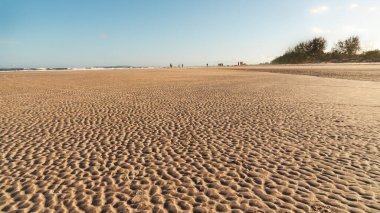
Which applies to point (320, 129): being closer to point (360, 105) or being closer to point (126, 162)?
point (360, 105)

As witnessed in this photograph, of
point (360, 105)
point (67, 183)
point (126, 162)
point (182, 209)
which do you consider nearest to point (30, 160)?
point (67, 183)

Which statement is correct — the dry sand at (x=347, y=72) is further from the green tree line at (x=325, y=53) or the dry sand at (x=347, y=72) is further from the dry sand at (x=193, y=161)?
the green tree line at (x=325, y=53)

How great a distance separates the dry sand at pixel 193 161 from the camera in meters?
5.08

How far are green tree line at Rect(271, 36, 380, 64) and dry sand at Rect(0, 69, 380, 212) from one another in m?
92.4

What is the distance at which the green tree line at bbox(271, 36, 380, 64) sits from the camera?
87000 millimetres

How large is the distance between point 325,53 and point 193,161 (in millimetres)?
115582

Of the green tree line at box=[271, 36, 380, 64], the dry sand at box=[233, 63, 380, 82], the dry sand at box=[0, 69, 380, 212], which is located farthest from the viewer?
the green tree line at box=[271, 36, 380, 64]

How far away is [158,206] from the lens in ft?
16.1

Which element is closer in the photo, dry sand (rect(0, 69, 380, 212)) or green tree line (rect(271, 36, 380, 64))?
dry sand (rect(0, 69, 380, 212))

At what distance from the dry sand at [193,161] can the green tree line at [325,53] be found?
92.4 m

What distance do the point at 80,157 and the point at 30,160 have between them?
4.85 feet

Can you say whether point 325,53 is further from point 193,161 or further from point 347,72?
point 193,161

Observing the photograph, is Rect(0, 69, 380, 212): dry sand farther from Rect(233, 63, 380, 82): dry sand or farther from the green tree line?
the green tree line

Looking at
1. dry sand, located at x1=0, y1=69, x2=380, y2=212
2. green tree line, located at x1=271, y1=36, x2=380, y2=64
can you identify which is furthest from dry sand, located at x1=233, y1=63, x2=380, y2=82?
green tree line, located at x1=271, y1=36, x2=380, y2=64
